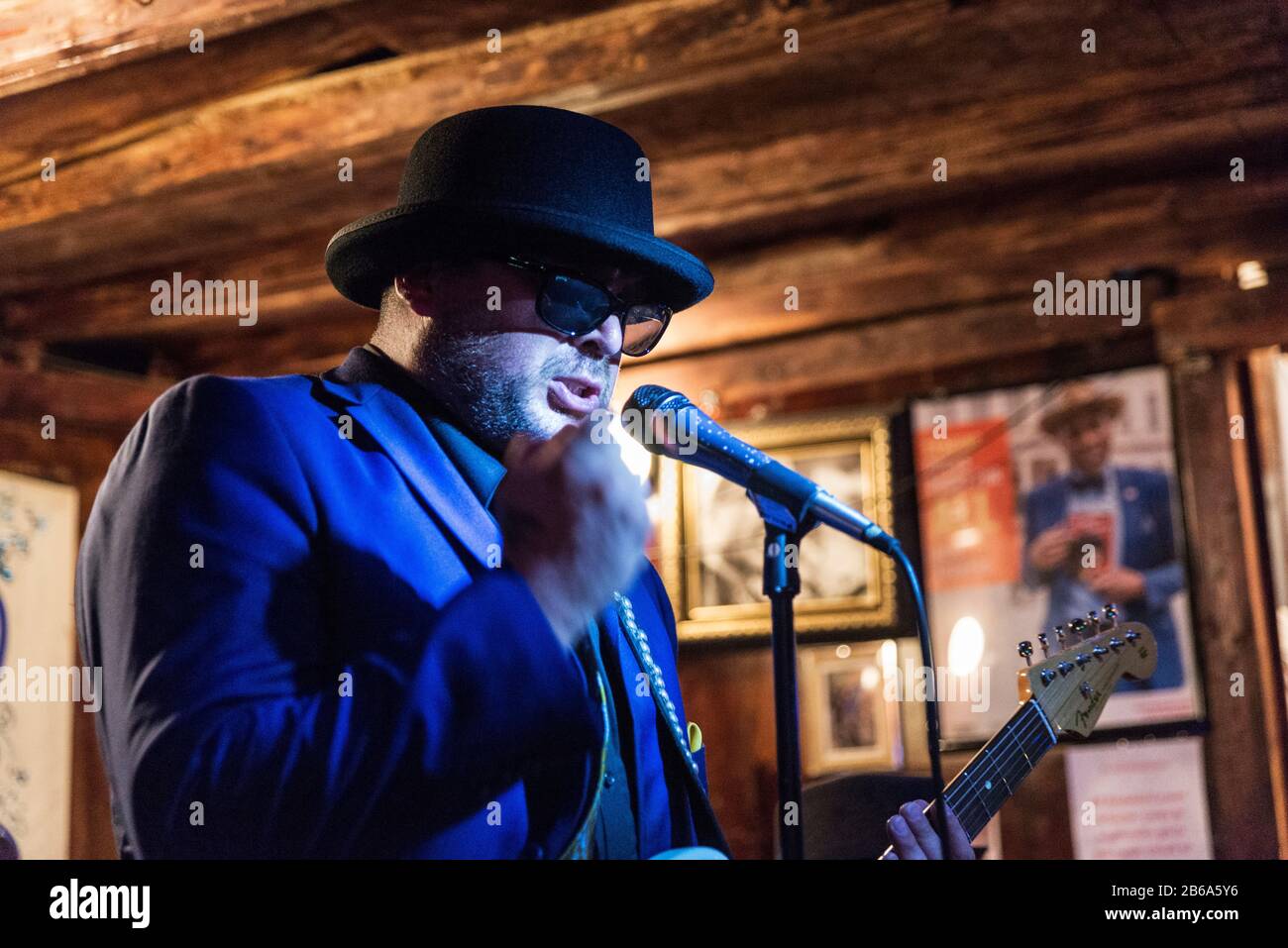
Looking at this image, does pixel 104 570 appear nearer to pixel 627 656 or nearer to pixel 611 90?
pixel 627 656

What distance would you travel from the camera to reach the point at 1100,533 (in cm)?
502

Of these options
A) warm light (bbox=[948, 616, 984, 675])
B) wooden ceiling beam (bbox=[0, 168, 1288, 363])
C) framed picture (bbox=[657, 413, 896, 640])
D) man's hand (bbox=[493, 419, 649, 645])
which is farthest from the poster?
man's hand (bbox=[493, 419, 649, 645])

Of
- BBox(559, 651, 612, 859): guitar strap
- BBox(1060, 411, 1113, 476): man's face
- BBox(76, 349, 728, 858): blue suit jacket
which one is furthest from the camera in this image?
BBox(1060, 411, 1113, 476): man's face

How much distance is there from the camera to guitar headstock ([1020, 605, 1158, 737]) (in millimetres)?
2346

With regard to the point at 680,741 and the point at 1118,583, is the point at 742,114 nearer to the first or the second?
the point at 1118,583

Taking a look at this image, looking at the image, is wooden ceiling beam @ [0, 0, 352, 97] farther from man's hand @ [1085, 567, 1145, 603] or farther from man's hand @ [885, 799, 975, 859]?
man's hand @ [1085, 567, 1145, 603]

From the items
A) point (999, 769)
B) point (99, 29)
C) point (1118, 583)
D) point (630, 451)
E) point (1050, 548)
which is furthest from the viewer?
point (1050, 548)

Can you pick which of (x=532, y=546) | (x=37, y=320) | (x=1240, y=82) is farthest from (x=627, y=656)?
(x=37, y=320)

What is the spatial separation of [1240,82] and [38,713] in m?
5.30

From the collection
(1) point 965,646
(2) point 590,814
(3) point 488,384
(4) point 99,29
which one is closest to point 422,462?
(3) point 488,384

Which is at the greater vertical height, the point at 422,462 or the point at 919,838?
the point at 422,462

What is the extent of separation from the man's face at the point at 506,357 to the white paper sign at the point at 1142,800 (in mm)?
3754

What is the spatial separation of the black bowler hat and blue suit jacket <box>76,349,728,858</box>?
39 centimetres

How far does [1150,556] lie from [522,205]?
3.84 metres
